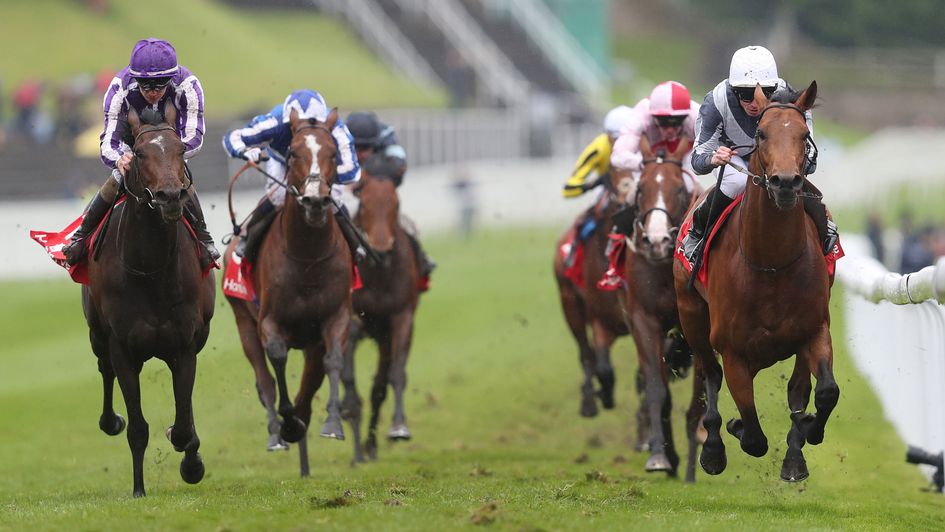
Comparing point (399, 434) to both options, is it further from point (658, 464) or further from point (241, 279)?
point (658, 464)

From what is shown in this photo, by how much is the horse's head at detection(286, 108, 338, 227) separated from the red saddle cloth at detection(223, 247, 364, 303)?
100 cm

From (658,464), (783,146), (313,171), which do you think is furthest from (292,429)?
(783,146)

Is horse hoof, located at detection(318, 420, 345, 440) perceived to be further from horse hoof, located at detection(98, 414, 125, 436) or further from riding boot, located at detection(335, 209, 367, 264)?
horse hoof, located at detection(98, 414, 125, 436)

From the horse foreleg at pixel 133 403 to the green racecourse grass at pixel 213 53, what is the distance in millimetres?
25899

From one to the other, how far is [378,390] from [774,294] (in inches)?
211

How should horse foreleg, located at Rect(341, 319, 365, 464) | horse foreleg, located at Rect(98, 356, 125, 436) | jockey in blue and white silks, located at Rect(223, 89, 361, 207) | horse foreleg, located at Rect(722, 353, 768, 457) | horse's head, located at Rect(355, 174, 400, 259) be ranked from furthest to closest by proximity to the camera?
horse's head, located at Rect(355, 174, 400, 259)
horse foreleg, located at Rect(341, 319, 365, 464)
horse foreleg, located at Rect(98, 356, 125, 436)
jockey in blue and white silks, located at Rect(223, 89, 361, 207)
horse foreleg, located at Rect(722, 353, 768, 457)

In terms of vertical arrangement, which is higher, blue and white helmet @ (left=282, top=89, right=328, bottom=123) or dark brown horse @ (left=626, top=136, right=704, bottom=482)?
blue and white helmet @ (left=282, top=89, right=328, bottom=123)

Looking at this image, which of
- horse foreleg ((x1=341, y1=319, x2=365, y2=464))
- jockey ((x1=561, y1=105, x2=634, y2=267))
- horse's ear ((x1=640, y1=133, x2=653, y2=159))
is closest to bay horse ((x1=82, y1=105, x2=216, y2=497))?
horse foreleg ((x1=341, y1=319, x2=365, y2=464))

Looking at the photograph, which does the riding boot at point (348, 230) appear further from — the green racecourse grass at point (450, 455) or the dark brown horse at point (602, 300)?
the dark brown horse at point (602, 300)

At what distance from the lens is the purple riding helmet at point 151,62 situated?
9.37 meters

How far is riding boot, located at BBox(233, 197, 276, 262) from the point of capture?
37.4 ft

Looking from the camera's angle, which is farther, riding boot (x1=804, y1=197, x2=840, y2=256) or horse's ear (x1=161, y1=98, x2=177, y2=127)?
horse's ear (x1=161, y1=98, x2=177, y2=127)

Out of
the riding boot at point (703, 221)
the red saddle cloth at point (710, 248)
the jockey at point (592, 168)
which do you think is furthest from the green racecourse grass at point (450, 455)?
the jockey at point (592, 168)

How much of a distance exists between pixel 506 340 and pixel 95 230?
11.5 metres
